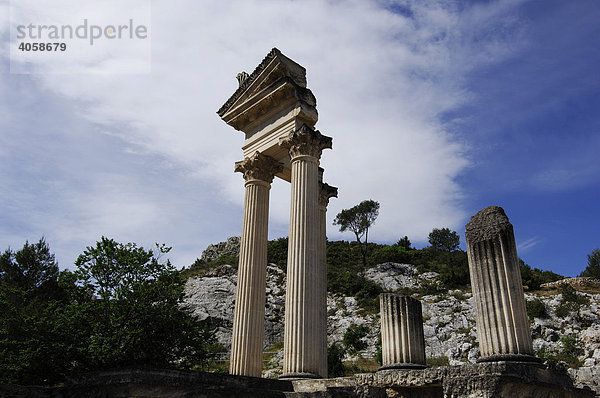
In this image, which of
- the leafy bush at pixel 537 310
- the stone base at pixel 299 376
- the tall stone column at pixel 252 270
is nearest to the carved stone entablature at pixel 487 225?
the stone base at pixel 299 376

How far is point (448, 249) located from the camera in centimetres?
7944

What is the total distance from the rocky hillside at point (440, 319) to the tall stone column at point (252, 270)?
60.4ft

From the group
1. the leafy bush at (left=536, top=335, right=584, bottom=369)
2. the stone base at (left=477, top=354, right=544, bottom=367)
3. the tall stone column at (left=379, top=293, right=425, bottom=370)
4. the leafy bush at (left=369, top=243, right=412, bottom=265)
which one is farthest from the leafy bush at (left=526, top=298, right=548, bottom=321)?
the stone base at (left=477, top=354, right=544, bottom=367)

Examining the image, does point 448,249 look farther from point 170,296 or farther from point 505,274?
point 505,274

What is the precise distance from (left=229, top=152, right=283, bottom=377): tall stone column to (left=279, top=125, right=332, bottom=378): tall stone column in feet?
6.83

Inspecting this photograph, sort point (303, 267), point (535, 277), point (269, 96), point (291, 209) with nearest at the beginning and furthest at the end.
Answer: point (303, 267), point (291, 209), point (269, 96), point (535, 277)

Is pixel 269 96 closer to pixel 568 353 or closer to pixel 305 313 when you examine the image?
pixel 305 313

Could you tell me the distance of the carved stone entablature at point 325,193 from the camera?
17928 mm


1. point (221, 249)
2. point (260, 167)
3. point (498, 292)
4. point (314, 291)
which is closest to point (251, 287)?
point (314, 291)

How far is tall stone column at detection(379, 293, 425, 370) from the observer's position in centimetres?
1138

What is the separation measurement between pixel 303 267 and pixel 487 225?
18.3 ft

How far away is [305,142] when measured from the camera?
1466cm

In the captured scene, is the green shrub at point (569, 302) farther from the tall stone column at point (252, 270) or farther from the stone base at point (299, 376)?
the stone base at point (299, 376)

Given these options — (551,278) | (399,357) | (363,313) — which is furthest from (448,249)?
(399,357)
